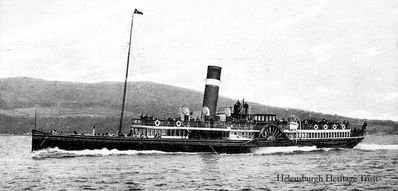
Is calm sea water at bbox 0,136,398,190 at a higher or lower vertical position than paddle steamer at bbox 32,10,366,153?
lower

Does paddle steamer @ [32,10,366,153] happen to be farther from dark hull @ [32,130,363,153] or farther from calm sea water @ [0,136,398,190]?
calm sea water @ [0,136,398,190]

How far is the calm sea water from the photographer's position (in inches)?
858

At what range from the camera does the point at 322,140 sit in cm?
4450

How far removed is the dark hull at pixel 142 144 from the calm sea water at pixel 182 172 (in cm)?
44

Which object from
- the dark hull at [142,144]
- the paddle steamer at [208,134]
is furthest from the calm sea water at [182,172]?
the paddle steamer at [208,134]

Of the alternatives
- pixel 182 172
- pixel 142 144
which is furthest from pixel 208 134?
pixel 182 172

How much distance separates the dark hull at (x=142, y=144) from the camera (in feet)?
114

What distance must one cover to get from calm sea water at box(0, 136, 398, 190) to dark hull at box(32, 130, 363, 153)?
1.44 feet

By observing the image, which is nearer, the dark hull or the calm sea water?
the calm sea water

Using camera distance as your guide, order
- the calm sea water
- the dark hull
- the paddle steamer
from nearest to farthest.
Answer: the calm sea water, the dark hull, the paddle steamer

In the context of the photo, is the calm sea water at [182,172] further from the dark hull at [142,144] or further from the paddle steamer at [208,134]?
the paddle steamer at [208,134]

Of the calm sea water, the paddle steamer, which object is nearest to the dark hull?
the paddle steamer

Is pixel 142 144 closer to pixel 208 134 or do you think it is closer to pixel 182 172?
pixel 208 134

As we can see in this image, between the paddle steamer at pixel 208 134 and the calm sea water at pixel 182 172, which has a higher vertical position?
the paddle steamer at pixel 208 134
